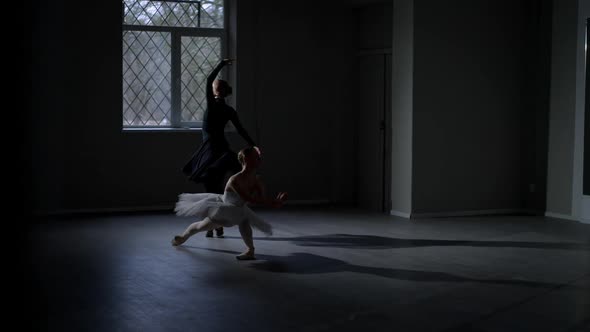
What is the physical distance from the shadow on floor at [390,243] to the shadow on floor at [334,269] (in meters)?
0.65

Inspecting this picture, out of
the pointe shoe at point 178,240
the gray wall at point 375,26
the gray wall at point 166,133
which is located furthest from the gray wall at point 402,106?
the pointe shoe at point 178,240

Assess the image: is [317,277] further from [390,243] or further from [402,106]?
[402,106]

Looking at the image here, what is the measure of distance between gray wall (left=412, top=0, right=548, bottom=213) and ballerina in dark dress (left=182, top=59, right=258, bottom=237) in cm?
262

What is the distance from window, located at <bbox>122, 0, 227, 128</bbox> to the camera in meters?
9.77

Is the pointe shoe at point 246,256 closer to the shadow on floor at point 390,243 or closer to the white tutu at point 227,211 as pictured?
the white tutu at point 227,211

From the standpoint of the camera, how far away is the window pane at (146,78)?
384 inches

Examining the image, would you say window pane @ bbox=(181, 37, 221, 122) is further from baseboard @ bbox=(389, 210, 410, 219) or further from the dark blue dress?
baseboard @ bbox=(389, 210, 410, 219)

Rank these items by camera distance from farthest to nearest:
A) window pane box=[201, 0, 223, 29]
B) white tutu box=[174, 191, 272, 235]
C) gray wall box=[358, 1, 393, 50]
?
window pane box=[201, 0, 223, 29] < gray wall box=[358, 1, 393, 50] < white tutu box=[174, 191, 272, 235]

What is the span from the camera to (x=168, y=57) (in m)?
9.96

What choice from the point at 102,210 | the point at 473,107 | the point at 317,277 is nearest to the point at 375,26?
the point at 473,107

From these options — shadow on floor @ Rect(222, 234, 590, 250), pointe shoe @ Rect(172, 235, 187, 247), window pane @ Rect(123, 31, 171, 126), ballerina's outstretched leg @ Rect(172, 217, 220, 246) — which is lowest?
shadow on floor @ Rect(222, 234, 590, 250)

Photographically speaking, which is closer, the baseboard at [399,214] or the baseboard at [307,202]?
the baseboard at [399,214]

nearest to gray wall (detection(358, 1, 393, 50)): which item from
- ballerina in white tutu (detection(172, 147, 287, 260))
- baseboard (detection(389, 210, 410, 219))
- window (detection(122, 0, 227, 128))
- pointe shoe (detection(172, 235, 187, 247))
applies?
window (detection(122, 0, 227, 128))

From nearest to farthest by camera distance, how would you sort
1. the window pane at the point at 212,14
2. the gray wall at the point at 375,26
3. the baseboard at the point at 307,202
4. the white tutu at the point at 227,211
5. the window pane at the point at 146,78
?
the white tutu at the point at 227,211 → the window pane at the point at 146,78 → the gray wall at the point at 375,26 → the window pane at the point at 212,14 → the baseboard at the point at 307,202
